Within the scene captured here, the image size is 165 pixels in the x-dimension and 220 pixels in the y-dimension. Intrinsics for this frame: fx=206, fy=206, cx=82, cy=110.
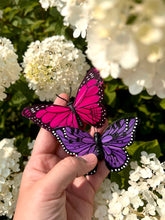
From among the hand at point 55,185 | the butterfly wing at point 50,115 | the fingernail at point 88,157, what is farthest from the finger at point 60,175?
the butterfly wing at point 50,115

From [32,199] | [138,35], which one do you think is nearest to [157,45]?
[138,35]

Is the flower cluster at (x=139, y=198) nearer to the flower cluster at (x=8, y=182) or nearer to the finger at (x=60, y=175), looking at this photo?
the finger at (x=60, y=175)

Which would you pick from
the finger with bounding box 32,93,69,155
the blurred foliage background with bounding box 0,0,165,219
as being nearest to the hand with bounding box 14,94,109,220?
the finger with bounding box 32,93,69,155

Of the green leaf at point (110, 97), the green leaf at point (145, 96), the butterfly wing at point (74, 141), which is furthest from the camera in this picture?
the green leaf at point (110, 97)

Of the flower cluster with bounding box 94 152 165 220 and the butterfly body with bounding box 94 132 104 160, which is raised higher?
the butterfly body with bounding box 94 132 104 160

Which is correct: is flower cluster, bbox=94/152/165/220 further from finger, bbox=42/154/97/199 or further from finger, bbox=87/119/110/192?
finger, bbox=42/154/97/199

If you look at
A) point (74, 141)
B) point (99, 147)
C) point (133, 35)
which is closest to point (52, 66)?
point (74, 141)

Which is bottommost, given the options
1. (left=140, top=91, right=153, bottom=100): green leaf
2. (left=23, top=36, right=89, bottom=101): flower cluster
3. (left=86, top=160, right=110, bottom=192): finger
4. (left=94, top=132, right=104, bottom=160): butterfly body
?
(left=86, top=160, right=110, bottom=192): finger
